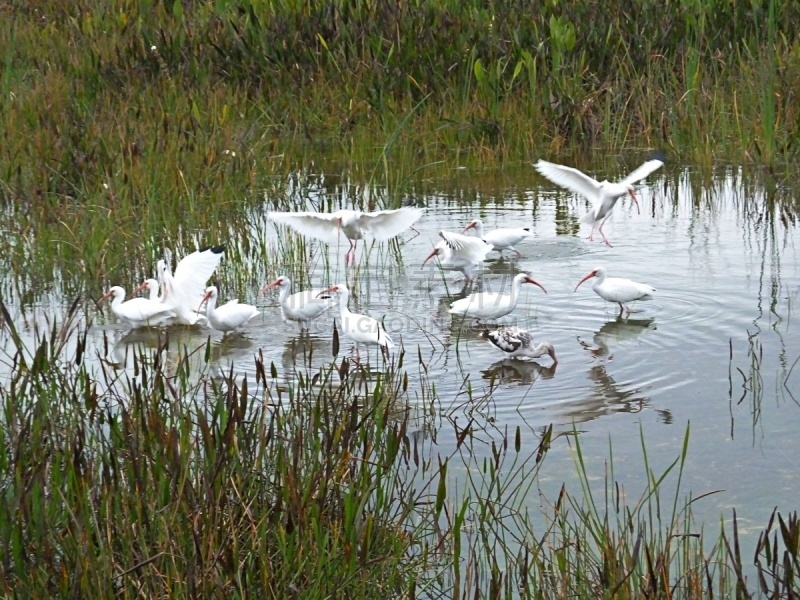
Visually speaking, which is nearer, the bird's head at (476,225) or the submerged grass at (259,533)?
the submerged grass at (259,533)

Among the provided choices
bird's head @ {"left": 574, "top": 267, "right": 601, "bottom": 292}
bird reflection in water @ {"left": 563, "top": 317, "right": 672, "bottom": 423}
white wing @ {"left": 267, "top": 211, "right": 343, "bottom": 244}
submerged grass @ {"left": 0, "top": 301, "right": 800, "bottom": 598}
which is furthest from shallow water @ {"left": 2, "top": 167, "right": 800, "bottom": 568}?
submerged grass @ {"left": 0, "top": 301, "right": 800, "bottom": 598}

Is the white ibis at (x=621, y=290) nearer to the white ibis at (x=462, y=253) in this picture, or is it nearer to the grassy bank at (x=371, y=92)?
the white ibis at (x=462, y=253)

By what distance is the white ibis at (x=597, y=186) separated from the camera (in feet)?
28.4

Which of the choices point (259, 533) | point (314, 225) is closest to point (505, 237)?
point (314, 225)

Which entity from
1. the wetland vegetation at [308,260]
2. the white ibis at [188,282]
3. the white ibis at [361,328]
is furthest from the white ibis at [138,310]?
the white ibis at [361,328]

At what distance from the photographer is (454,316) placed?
7031 millimetres

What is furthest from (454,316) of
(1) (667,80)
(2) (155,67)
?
(2) (155,67)

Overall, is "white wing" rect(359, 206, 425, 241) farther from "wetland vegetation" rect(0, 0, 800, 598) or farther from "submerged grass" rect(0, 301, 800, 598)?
"submerged grass" rect(0, 301, 800, 598)

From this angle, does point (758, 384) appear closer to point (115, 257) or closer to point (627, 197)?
point (115, 257)

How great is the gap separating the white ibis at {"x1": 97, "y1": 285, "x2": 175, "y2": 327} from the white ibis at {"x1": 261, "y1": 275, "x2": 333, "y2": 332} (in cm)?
61

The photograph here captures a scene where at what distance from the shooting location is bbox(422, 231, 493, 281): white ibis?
7.88 meters

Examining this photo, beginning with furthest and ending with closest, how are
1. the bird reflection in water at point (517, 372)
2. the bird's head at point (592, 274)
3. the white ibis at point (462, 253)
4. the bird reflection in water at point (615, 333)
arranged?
the white ibis at point (462, 253) < the bird's head at point (592, 274) < the bird reflection in water at point (615, 333) < the bird reflection in water at point (517, 372)

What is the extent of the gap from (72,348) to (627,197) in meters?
5.41

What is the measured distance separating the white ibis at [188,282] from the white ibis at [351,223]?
92 cm
